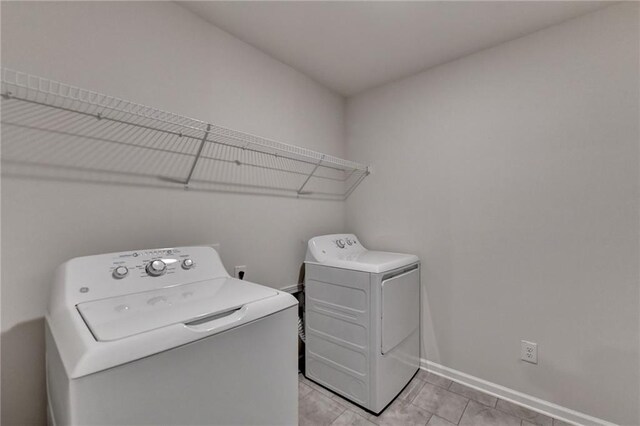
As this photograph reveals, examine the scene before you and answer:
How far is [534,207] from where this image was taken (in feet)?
5.78

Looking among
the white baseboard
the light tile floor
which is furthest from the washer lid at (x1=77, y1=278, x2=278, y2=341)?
the white baseboard

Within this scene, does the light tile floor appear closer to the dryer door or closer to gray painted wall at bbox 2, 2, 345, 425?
the dryer door

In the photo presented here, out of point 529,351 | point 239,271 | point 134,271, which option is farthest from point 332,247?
point 529,351

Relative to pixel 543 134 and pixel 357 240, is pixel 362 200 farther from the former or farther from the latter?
pixel 543 134

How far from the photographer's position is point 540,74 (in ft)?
5.73

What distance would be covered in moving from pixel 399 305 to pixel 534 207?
42.8 inches

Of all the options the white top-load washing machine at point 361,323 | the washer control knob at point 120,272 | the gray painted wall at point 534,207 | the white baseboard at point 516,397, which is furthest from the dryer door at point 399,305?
the washer control knob at point 120,272

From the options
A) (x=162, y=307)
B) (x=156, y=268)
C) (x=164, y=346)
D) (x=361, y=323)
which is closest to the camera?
(x=164, y=346)

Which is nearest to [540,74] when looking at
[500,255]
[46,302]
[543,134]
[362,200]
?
[543,134]

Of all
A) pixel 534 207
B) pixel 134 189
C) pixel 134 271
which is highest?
pixel 134 189

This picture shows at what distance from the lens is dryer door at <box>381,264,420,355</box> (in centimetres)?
173

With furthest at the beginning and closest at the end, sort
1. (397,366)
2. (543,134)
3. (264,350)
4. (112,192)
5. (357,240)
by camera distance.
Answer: (357,240) → (397,366) → (543,134) → (112,192) → (264,350)

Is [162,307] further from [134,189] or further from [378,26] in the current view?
[378,26]

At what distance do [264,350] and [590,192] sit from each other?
1997 millimetres
